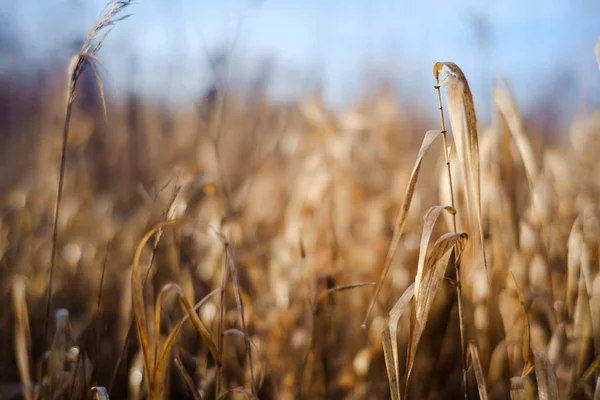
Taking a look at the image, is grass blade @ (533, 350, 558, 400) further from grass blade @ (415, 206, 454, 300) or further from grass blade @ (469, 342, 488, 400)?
grass blade @ (415, 206, 454, 300)

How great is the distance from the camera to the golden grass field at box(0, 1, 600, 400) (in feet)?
2.30

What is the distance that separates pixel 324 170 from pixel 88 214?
883 millimetres

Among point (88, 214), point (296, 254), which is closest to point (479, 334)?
point (296, 254)

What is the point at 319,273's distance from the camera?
3.35 feet

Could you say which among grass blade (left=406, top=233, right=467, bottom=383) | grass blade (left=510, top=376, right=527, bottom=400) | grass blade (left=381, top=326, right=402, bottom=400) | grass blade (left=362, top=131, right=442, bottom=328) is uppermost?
grass blade (left=362, top=131, right=442, bottom=328)

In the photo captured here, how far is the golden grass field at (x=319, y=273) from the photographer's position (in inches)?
27.6

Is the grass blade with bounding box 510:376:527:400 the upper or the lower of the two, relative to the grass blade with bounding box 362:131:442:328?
lower

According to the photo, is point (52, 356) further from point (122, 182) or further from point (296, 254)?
point (122, 182)

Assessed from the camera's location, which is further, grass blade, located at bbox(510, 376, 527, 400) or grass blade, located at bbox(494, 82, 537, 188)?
grass blade, located at bbox(494, 82, 537, 188)

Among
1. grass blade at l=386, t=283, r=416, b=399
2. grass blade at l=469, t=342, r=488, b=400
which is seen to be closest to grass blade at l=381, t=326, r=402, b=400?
grass blade at l=386, t=283, r=416, b=399

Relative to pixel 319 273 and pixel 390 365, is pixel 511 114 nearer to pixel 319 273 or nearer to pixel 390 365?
pixel 319 273

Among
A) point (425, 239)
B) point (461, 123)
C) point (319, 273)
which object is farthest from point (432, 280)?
point (319, 273)

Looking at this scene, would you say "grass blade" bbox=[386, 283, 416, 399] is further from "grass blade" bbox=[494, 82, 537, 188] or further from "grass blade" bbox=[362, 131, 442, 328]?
"grass blade" bbox=[494, 82, 537, 188]

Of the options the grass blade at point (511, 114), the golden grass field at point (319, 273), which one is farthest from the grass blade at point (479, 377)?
the grass blade at point (511, 114)
